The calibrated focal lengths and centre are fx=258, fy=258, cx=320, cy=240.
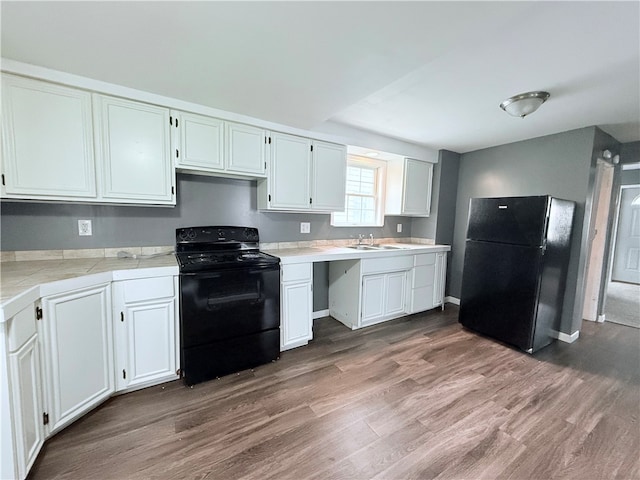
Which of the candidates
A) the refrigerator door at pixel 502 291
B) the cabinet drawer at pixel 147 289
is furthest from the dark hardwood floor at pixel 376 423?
the cabinet drawer at pixel 147 289

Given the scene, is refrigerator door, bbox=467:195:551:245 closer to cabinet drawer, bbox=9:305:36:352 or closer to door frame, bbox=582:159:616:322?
door frame, bbox=582:159:616:322

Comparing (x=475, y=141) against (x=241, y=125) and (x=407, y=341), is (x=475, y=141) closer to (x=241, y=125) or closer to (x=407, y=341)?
(x=407, y=341)

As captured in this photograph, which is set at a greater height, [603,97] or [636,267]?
[603,97]

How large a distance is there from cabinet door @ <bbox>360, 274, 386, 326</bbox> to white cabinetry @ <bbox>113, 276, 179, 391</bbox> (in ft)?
6.21

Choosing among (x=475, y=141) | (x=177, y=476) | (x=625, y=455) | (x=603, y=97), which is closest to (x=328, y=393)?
(x=177, y=476)

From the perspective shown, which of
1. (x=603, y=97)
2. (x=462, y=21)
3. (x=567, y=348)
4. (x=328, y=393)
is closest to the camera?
(x=462, y=21)

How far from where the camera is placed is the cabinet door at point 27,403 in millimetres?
1147

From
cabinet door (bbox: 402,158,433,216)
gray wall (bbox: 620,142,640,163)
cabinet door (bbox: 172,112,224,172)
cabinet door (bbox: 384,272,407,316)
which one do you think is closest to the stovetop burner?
cabinet door (bbox: 172,112,224,172)

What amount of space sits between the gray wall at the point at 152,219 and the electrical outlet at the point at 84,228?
25mm

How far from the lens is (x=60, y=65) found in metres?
1.59

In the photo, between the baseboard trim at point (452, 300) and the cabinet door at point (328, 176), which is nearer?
the cabinet door at point (328, 176)

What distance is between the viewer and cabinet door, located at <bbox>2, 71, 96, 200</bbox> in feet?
5.24

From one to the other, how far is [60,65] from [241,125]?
1157 millimetres

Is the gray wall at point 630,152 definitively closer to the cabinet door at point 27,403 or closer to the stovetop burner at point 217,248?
the stovetop burner at point 217,248
